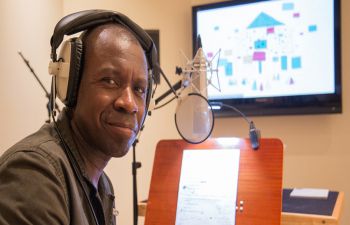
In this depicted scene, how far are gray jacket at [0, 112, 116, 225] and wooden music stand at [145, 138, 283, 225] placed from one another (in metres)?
0.54

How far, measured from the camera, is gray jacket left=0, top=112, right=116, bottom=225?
1.96ft

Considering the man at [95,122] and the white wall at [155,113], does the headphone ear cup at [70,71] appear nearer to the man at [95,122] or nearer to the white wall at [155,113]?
the man at [95,122]

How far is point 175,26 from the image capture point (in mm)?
2609

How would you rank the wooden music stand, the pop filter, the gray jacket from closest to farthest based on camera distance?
the gray jacket
the wooden music stand
the pop filter

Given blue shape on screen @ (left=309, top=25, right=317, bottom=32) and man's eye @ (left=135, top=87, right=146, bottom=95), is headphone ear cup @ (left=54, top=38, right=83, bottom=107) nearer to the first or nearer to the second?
man's eye @ (left=135, top=87, right=146, bottom=95)

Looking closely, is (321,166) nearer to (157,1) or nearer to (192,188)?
(192,188)

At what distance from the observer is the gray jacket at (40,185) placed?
0.60 metres

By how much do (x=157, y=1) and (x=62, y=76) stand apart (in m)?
1.92

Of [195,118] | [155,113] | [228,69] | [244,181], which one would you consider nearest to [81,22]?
[195,118]

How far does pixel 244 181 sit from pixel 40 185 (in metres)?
0.75

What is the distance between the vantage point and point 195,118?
128cm

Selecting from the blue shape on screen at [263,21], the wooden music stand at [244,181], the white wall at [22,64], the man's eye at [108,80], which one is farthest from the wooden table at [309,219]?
the white wall at [22,64]

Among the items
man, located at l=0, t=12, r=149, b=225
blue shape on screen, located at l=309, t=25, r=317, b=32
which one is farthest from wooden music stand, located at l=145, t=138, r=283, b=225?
blue shape on screen, located at l=309, t=25, r=317, b=32

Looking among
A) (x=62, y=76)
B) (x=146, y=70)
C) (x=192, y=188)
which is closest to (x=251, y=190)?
(x=192, y=188)
